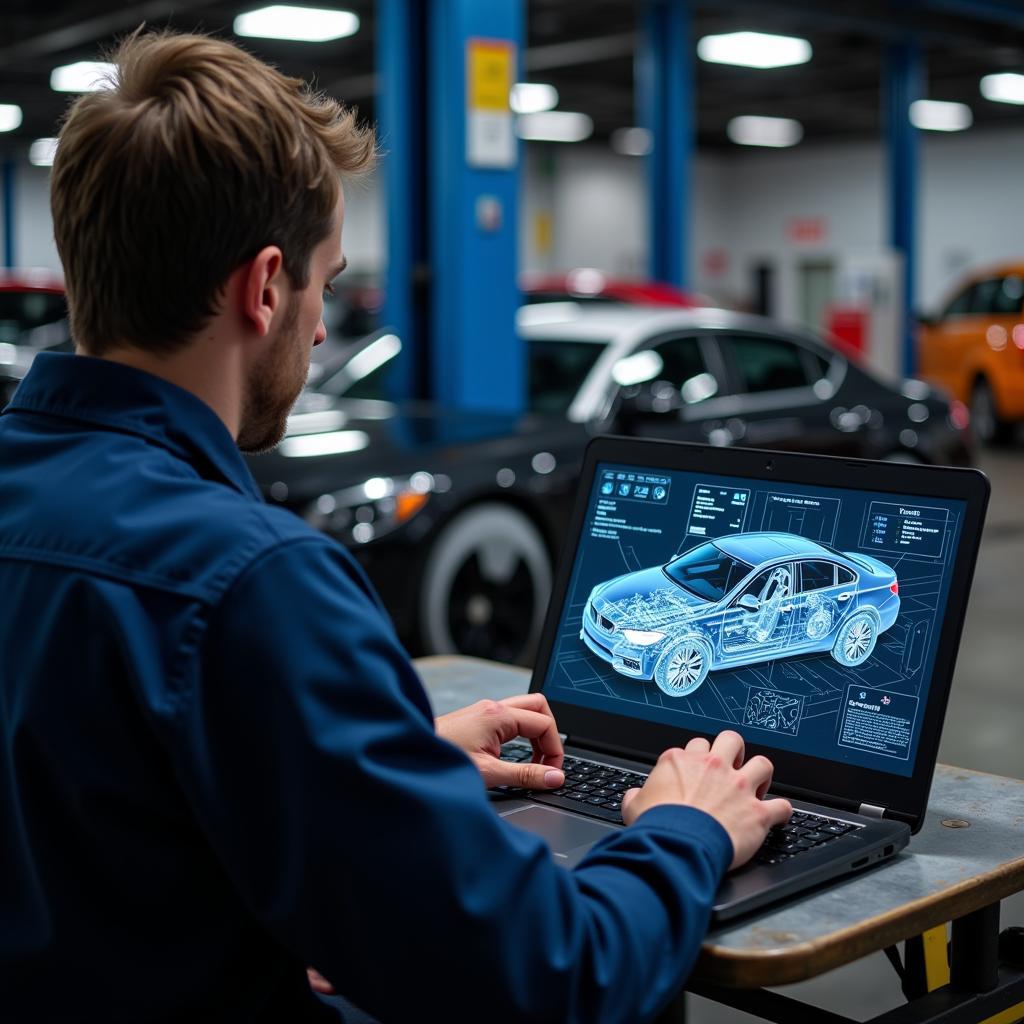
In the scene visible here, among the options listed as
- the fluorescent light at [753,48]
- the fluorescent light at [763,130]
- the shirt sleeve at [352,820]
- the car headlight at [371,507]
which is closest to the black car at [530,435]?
the car headlight at [371,507]

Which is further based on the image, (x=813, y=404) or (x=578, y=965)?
(x=813, y=404)

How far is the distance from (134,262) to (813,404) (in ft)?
18.1

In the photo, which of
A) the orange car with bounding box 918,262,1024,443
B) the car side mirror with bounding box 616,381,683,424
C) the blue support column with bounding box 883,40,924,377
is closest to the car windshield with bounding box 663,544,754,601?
the car side mirror with bounding box 616,381,683,424

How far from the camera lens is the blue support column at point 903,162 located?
46.9ft

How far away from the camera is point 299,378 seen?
1292 mm

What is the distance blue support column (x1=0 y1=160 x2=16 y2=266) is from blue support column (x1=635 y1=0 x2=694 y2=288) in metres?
16.0

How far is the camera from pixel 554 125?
22.9 m

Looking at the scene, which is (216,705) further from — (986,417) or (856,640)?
(986,417)

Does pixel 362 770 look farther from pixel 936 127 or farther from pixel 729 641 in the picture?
pixel 936 127

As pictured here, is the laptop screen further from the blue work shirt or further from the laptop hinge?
the blue work shirt

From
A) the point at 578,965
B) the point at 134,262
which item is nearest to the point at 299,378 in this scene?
the point at 134,262

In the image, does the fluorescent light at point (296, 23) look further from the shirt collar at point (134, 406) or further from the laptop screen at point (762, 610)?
the shirt collar at point (134, 406)

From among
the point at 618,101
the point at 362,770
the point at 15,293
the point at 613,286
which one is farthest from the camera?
the point at 618,101

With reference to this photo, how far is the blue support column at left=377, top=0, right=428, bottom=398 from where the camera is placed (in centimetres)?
777
